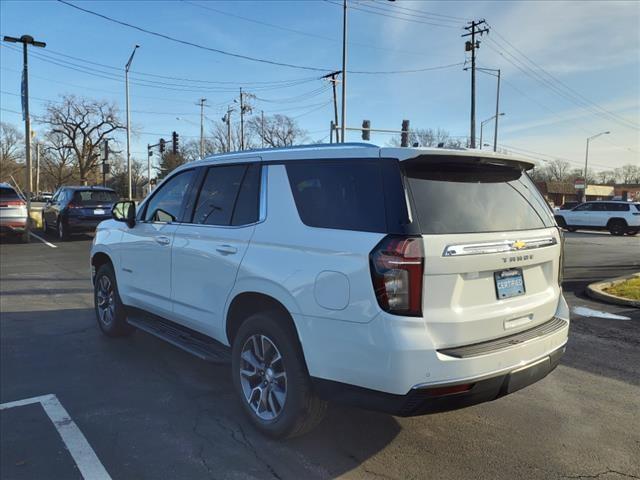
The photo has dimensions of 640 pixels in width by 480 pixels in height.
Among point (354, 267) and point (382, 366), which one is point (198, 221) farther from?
point (382, 366)

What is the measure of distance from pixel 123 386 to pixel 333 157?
276cm

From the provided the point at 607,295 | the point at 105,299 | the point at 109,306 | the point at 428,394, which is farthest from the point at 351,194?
the point at 607,295

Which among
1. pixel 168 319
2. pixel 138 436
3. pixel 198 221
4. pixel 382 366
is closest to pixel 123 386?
pixel 168 319

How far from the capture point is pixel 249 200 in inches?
147

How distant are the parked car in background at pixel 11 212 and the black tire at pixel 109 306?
11.0 m

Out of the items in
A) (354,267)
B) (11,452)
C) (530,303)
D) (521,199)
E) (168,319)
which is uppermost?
(521,199)

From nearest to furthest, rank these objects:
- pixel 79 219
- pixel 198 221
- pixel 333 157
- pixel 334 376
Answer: pixel 334 376, pixel 333 157, pixel 198 221, pixel 79 219

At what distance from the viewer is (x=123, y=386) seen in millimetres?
4367

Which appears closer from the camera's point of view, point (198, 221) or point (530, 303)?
point (530, 303)

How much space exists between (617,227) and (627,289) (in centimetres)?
2156

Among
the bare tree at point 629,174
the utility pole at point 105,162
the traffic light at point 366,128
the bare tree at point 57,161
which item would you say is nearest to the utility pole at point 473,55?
the traffic light at point 366,128

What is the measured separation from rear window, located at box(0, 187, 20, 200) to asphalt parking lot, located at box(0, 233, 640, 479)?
1136cm

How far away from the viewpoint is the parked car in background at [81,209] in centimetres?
1605

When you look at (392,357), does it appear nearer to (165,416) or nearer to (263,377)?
(263,377)
